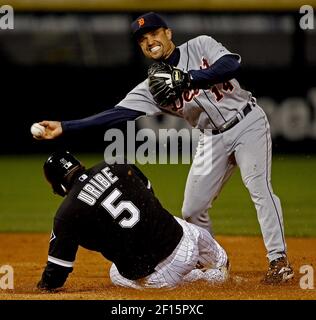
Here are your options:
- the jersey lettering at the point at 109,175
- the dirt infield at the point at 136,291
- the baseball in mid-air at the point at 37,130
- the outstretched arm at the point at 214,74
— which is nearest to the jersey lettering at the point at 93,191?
the jersey lettering at the point at 109,175

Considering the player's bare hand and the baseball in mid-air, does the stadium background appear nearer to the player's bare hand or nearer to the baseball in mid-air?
the player's bare hand

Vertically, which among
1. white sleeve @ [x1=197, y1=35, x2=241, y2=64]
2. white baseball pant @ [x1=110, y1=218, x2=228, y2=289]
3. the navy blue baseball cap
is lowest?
white baseball pant @ [x1=110, y1=218, x2=228, y2=289]

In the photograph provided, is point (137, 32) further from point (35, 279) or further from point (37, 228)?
point (37, 228)

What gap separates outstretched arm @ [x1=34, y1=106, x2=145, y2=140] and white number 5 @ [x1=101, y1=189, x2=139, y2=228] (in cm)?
59

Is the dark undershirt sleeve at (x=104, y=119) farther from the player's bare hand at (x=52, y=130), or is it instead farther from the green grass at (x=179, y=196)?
the green grass at (x=179, y=196)

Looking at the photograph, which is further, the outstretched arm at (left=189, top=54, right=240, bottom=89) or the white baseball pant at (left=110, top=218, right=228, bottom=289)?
the outstretched arm at (left=189, top=54, right=240, bottom=89)

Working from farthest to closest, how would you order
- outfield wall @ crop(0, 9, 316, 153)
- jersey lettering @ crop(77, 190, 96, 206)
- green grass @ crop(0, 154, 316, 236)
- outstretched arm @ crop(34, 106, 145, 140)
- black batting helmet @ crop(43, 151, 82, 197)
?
outfield wall @ crop(0, 9, 316, 153) → green grass @ crop(0, 154, 316, 236) → outstretched arm @ crop(34, 106, 145, 140) → black batting helmet @ crop(43, 151, 82, 197) → jersey lettering @ crop(77, 190, 96, 206)

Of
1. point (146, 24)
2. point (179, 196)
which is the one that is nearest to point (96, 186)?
point (146, 24)

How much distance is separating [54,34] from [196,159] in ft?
29.4

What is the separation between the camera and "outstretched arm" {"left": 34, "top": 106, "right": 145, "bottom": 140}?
204 inches

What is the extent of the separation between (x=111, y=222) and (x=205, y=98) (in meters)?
1.16

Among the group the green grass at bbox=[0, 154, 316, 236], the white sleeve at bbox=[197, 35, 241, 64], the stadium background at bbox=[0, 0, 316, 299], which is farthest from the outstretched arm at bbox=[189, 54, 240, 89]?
the stadium background at bbox=[0, 0, 316, 299]

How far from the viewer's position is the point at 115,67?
46.0ft

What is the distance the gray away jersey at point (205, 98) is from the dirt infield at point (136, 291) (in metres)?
1.07
